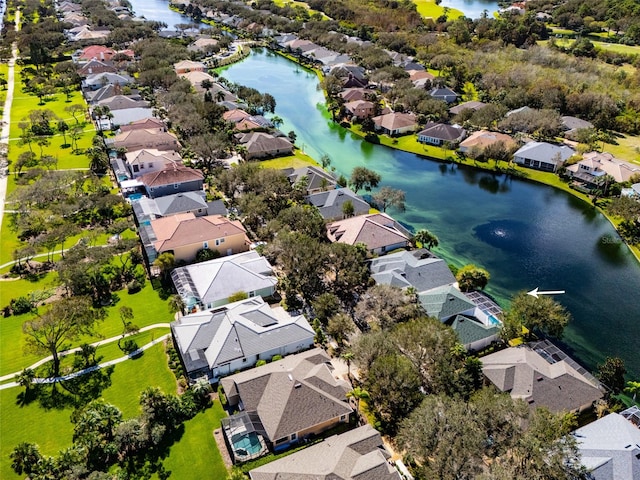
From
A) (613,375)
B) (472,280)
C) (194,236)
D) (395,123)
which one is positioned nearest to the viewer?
(613,375)

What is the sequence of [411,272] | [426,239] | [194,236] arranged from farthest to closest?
[426,239]
[194,236]
[411,272]

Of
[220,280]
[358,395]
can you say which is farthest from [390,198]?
[358,395]

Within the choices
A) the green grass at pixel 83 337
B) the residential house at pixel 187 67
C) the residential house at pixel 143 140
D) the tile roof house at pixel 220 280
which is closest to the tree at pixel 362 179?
the tile roof house at pixel 220 280

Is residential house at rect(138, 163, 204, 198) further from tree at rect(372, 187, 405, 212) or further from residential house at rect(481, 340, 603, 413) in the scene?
residential house at rect(481, 340, 603, 413)

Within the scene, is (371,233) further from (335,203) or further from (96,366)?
(96,366)

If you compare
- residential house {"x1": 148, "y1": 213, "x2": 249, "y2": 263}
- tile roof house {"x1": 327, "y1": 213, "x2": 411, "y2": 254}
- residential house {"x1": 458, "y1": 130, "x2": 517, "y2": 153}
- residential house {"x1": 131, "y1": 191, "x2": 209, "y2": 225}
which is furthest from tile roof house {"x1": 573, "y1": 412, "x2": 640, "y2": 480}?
residential house {"x1": 458, "y1": 130, "x2": 517, "y2": 153}
